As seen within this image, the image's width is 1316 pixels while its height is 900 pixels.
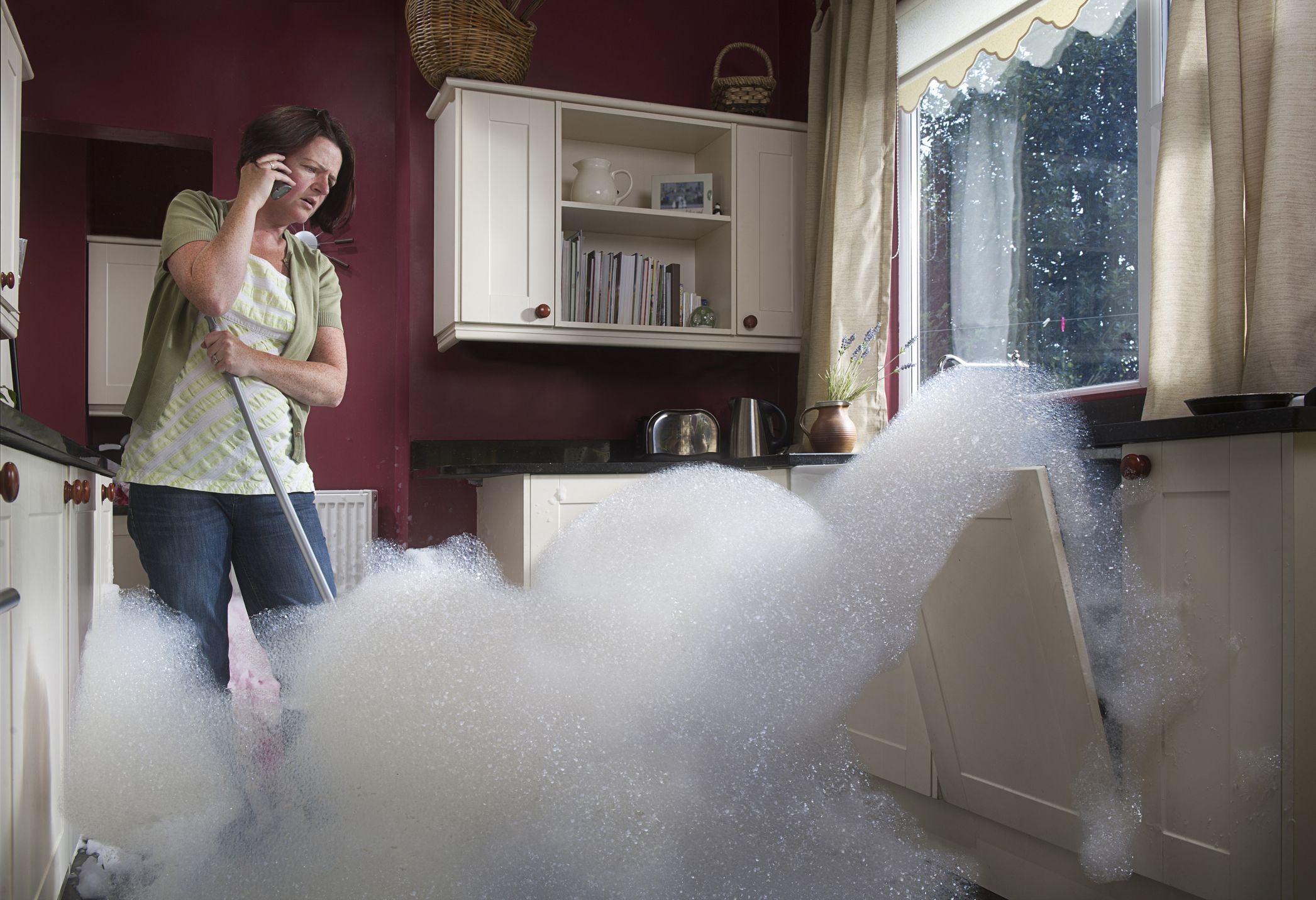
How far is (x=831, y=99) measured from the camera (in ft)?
11.0

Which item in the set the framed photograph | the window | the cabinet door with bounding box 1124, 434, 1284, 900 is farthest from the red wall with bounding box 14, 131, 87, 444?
the cabinet door with bounding box 1124, 434, 1284, 900

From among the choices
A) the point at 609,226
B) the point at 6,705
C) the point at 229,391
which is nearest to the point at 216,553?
the point at 229,391

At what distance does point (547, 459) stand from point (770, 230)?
113 centimetres

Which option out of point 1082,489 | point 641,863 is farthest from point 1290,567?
point 641,863

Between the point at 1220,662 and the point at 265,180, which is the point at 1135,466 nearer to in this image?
the point at 1220,662

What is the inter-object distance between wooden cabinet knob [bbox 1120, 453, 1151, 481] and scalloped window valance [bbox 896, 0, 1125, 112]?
1.50 meters

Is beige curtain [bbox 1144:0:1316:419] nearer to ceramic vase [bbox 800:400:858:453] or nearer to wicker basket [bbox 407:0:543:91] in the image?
ceramic vase [bbox 800:400:858:453]

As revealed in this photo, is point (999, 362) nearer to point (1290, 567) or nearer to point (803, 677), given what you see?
point (1290, 567)

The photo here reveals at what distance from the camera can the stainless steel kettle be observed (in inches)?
135

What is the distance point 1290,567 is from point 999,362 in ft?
5.22

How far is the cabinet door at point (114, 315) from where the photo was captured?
365 cm

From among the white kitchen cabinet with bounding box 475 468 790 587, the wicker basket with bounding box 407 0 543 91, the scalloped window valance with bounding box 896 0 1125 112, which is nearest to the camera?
the scalloped window valance with bounding box 896 0 1125 112

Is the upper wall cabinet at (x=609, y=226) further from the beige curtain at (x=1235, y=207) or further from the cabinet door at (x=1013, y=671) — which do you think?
the cabinet door at (x=1013, y=671)

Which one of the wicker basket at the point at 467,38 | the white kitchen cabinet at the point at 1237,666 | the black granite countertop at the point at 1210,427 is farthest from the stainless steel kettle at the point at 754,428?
the white kitchen cabinet at the point at 1237,666
